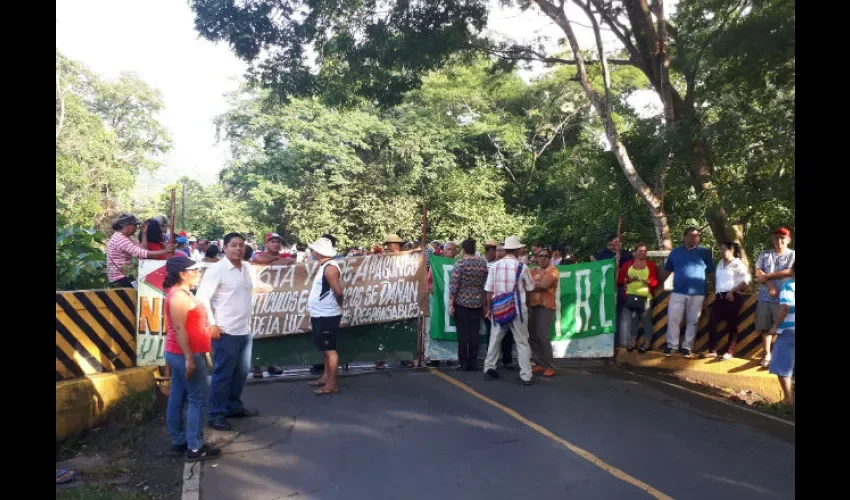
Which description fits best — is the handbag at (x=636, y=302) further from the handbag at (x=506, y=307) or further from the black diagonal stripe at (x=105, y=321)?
the black diagonal stripe at (x=105, y=321)

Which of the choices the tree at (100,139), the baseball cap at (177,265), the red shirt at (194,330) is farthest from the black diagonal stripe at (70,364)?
the tree at (100,139)

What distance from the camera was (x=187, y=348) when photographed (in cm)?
520

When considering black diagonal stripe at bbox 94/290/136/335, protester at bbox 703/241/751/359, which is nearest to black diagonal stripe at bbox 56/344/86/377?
black diagonal stripe at bbox 94/290/136/335

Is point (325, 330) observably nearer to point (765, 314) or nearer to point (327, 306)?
point (327, 306)

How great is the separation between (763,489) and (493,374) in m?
4.05

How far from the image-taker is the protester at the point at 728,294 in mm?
8680

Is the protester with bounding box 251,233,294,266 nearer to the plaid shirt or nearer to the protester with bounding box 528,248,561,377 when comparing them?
the plaid shirt

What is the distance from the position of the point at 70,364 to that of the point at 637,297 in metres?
7.40

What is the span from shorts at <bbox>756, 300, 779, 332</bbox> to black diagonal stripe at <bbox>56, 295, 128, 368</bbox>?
776cm

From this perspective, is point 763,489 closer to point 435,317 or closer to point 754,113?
point 754,113

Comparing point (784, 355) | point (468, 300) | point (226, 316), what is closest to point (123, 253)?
point (226, 316)

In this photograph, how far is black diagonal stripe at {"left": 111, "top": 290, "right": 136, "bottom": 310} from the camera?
7039 millimetres

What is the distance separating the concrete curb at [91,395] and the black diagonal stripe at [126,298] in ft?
2.29

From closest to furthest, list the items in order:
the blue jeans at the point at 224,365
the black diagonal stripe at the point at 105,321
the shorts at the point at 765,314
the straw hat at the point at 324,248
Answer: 1. the blue jeans at the point at 224,365
2. the black diagonal stripe at the point at 105,321
3. the straw hat at the point at 324,248
4. the shorts at the point at 765,314
